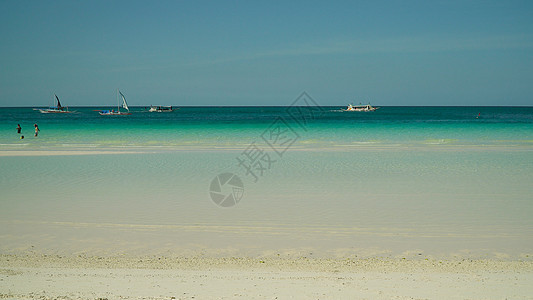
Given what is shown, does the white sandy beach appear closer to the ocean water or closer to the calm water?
the ocean water

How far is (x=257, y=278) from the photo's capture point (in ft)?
17.7

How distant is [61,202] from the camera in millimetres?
9891

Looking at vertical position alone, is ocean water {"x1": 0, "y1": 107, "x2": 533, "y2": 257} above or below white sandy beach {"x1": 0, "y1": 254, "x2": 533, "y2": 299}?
above

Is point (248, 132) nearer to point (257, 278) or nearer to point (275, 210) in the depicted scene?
point (275, 210)

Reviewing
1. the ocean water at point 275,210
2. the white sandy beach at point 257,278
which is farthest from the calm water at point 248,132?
the white sandy beach at point 257,278

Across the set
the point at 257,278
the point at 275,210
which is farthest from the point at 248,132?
the point at 257,278

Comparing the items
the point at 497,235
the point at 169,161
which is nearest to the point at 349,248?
the point at 497,235

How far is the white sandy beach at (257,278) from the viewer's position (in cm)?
480

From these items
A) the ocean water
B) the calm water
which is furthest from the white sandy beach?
the calm water

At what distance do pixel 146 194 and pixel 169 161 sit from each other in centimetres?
727

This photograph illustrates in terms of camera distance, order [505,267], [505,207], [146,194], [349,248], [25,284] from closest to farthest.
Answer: [25,284] → [505,267] → [349,248] → [505,207] → [146,194]

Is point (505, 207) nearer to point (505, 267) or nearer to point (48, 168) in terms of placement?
point (505, 267)

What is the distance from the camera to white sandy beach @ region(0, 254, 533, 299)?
15.7 ft

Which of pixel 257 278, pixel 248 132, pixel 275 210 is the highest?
pixel 248 132
